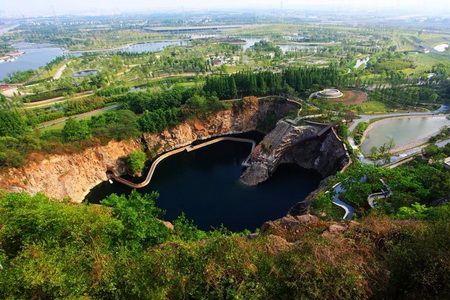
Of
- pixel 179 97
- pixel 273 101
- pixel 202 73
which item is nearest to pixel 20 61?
pixel 202 73

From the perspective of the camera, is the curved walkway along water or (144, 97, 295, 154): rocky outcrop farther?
(144, 97, 295, 154): rocky outcrop

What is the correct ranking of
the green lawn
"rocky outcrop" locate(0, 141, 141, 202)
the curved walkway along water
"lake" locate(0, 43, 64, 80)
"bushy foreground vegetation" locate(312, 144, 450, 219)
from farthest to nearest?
"lake" locate(0, 43, 64, 80), the green lawn, the curved walkway along water, "rocky outcrop" locate(0, 141, 141, 202), "bushy foreground vegetation" locate(312, 144, 450, 219)

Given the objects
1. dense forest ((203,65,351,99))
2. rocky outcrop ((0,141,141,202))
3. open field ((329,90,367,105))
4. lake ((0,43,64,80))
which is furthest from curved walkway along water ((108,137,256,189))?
lake ((0,43,64,80))

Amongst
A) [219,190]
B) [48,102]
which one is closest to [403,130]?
[219,190]

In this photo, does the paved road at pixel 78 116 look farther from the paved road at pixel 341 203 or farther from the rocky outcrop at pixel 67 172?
the paved road at pixel 341 203

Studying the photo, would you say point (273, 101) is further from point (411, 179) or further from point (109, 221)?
point (109, 221)

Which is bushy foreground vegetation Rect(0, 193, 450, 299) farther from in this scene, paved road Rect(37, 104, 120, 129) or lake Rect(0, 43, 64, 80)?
lake Rect(0, 43, 64, 80)

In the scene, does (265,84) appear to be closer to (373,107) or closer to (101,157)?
(373,107)
